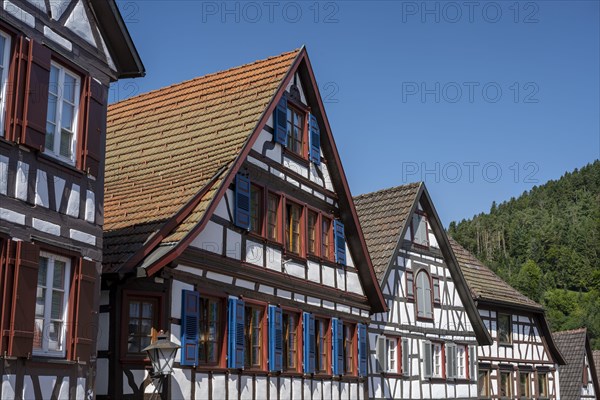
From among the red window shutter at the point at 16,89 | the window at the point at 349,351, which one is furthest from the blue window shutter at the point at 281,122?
the red window shutter at the point at 16,89

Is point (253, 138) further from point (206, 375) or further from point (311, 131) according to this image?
point (206, 375)

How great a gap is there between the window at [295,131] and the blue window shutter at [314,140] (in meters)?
0.22

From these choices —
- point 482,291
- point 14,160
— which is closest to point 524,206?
point 482,291

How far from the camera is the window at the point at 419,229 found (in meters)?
27.5

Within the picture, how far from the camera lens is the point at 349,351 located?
72.6 ft

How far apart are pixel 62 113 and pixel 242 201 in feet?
18.8

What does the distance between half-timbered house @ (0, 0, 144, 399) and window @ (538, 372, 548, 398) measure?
26.4 meters

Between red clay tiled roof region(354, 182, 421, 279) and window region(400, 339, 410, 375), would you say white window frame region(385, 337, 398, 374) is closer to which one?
window region(400, 339, 410, 375)

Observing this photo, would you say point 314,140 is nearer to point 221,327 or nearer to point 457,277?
point 221,327

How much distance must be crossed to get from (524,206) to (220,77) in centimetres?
14179

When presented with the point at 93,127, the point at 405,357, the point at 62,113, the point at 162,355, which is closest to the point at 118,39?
the point at 93,127

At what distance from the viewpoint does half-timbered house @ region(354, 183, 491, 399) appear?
84.2 ft

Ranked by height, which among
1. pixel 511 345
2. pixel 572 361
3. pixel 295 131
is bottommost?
pixel 572 361

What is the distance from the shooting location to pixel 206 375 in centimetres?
1623
